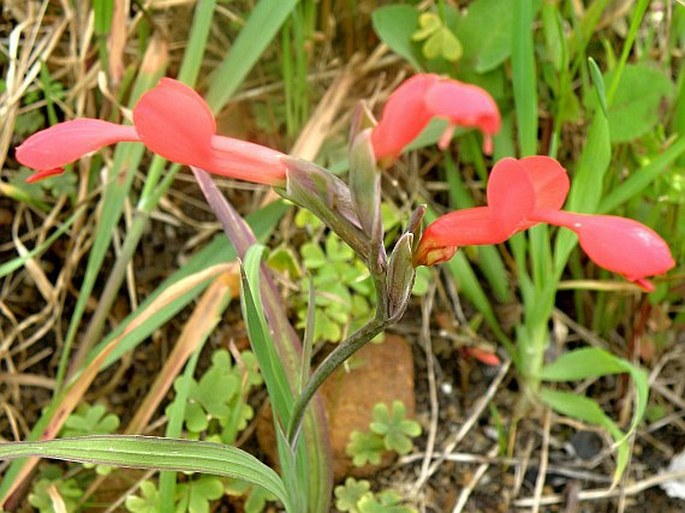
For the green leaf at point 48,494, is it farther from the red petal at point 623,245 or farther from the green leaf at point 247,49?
the red petal at point 623,245

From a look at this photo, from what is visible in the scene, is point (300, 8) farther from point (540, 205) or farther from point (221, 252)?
point (540, 205)

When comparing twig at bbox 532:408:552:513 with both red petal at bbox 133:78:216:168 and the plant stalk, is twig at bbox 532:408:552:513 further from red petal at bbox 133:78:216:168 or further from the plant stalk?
red petal at bbox 133:78:216:168

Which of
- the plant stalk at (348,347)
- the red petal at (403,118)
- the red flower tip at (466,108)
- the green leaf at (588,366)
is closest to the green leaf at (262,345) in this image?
the plant stalk at (348,347)

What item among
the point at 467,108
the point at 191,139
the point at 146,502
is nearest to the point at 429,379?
the point at 146,502

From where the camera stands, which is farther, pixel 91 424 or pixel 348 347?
pixel 91 424

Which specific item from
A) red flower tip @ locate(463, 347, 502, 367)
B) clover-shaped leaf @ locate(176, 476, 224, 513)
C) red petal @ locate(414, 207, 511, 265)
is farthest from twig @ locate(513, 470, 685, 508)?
red petal @ locate(414, 207, 511, 265)

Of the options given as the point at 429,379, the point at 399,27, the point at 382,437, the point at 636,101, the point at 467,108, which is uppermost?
the point at 399,27

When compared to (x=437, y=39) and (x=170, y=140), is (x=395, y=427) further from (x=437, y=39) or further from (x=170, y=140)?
(x=170, y=140)

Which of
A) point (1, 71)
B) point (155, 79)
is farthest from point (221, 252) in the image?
point (1, 71)
